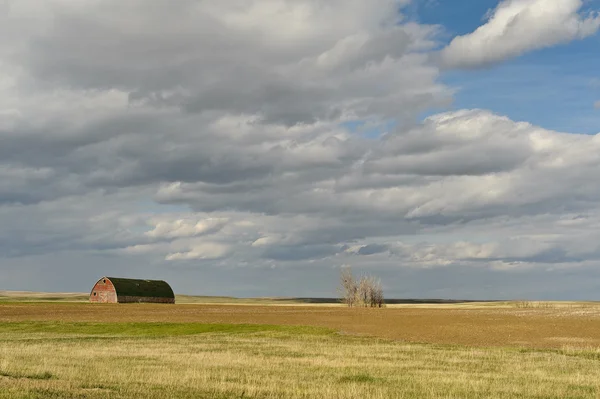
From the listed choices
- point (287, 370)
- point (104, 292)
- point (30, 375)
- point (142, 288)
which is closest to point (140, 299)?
point (142, 288)

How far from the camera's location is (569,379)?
95.3 ft

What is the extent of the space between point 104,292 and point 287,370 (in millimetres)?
127676

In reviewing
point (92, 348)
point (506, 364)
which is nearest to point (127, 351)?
point (92, 348)

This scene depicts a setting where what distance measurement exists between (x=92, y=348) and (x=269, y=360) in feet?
40.4

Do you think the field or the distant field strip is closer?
the distant field strip

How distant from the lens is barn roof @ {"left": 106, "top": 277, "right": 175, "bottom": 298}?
15134 cm

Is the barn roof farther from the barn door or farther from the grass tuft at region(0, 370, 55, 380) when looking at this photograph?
the grass tuft at region(0, 370, 55, 380)

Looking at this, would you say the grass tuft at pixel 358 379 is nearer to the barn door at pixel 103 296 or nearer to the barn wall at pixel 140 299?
the barn wall at pixel 140 299

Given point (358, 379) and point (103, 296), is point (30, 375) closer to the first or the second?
point (358, 379)

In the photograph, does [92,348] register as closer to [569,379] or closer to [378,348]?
[378,348]

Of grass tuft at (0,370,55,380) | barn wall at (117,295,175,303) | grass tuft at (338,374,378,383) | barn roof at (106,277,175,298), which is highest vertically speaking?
barn roof at (106,277,175,298)

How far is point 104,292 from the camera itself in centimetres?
15100

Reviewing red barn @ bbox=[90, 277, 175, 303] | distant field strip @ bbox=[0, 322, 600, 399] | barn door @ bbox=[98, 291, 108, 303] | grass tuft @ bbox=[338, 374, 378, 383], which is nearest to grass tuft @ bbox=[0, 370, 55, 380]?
distant field strip @ bbox=[0, 322, 600, 399]

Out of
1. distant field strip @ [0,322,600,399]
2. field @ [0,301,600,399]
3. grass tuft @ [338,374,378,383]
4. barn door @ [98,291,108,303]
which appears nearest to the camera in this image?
distant field strip @ [0,322,600,399]
